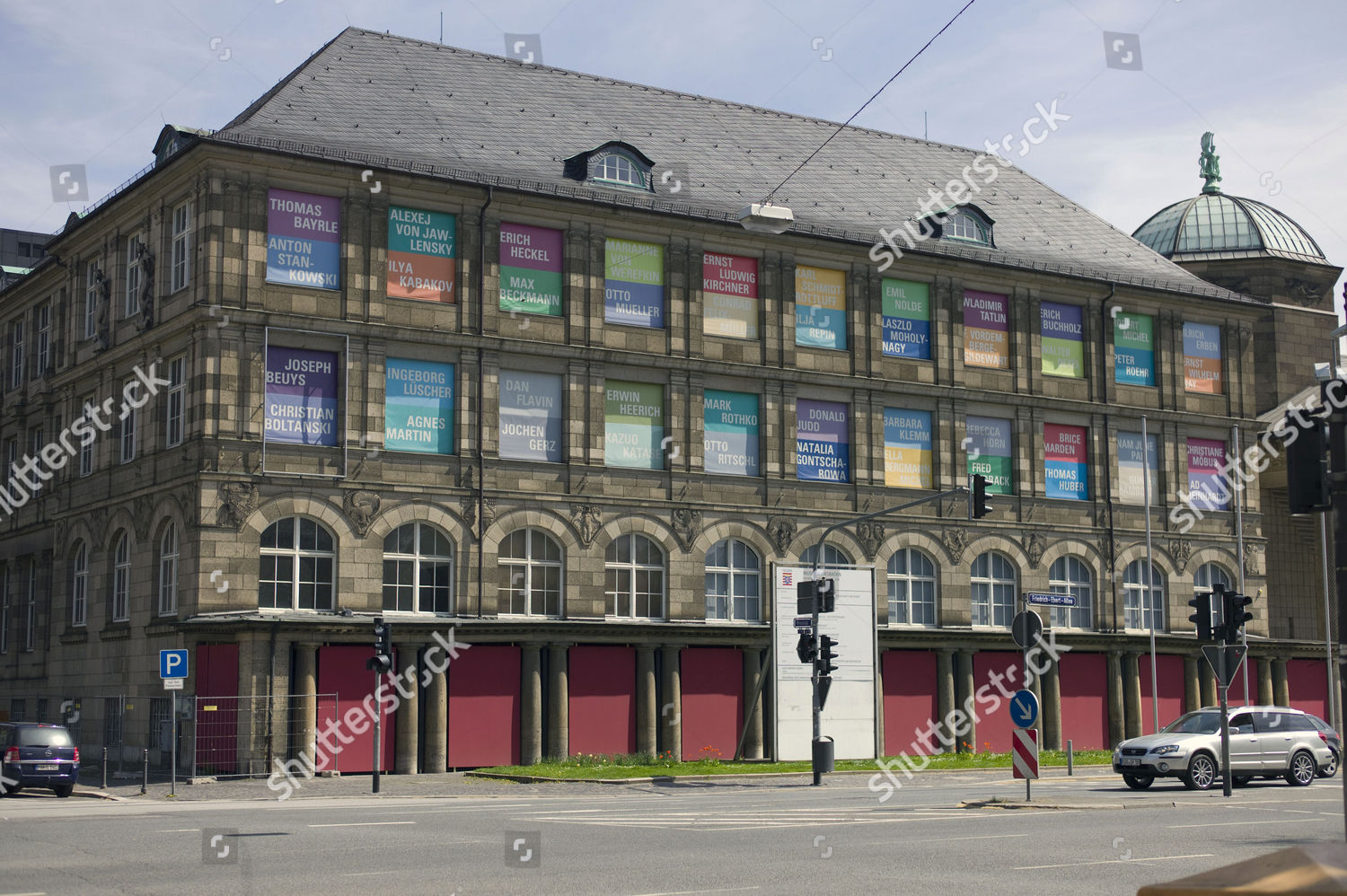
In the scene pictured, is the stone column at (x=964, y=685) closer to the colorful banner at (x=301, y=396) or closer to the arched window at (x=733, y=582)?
the arched window at (x=733, y=582)

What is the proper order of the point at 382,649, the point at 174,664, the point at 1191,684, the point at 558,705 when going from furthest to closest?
1. the point at 1191,684
2. the point at 558,705
3. the point at 382,649
4. the point at 174,664

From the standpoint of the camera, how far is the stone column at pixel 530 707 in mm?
40594

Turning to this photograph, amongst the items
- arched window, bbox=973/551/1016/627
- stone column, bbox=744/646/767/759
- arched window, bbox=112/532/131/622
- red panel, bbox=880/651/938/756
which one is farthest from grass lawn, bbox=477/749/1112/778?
arched window, bbox=112/532/131/622

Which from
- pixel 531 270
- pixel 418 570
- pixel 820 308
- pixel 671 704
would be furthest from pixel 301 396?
pixel 820 308

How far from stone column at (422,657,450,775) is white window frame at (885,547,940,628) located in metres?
14.6

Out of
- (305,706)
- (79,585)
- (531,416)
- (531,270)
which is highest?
(531,270)

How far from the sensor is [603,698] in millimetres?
42156

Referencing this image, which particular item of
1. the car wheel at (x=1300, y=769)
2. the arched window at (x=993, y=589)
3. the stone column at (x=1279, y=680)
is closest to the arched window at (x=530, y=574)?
the arched window at (x=993, y=589)

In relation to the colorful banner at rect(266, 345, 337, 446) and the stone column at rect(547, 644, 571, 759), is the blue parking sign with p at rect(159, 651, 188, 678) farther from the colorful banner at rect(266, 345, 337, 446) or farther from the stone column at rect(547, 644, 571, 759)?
the stone column at rect(547, 644, 571, 759)

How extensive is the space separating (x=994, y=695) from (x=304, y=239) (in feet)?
82.7

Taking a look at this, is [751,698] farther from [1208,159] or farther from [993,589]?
[1208,159]

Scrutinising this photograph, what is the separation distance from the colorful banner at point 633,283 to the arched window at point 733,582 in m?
6.80

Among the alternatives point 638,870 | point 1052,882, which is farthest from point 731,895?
point 1052,882

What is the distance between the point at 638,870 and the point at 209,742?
24.5 metres
